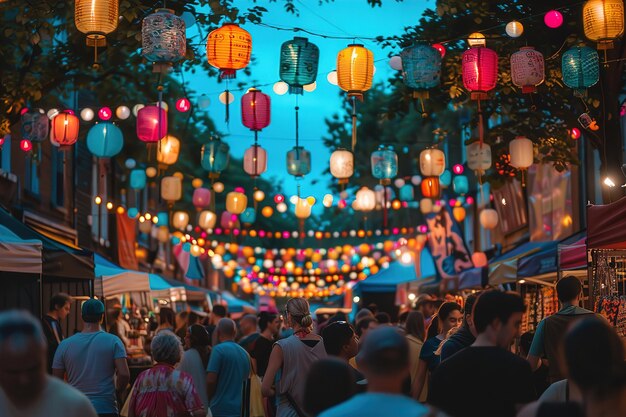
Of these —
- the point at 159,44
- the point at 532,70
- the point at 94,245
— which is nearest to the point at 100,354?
the point at 159,44

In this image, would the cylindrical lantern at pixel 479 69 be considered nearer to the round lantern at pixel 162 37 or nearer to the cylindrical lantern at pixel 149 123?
the round lantern at pixel 162 37

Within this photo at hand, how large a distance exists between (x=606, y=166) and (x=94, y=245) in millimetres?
20859

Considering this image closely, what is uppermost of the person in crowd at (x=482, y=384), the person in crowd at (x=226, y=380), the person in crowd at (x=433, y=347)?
the person in crowd at (x=482, y=384)

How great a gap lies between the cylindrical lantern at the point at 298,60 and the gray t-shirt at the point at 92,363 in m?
7.14

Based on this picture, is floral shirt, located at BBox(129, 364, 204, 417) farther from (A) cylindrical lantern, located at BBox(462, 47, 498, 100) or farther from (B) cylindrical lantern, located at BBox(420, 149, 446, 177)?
(B) cylindrical lantern, located at BBox(420, 149, 446, 177)

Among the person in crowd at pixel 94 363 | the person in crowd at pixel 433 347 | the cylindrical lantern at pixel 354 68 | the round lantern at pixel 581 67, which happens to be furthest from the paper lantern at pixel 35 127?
the person in crowd at pixel 433 347

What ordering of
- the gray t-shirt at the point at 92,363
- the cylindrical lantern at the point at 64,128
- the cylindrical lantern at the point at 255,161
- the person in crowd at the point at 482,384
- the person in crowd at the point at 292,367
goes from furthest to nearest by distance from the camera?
the cylindrical lantern at the point at 255,161
the cylindrical lantern at the point at 64,128
the gray t-shirt at the point at 92,363
the person in crowd at the point at 292,367
the person in crowd at the point at 482,384

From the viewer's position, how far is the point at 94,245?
1313 inches

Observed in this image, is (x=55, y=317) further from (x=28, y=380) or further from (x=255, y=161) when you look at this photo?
(x=255, y=161)

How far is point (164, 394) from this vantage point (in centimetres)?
874

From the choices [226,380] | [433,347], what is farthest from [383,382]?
[226,380]

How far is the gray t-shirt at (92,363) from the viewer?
10.2m

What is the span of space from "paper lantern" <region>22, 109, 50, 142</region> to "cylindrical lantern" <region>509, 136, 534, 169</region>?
326 inches

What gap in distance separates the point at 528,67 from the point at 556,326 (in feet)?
20.7
